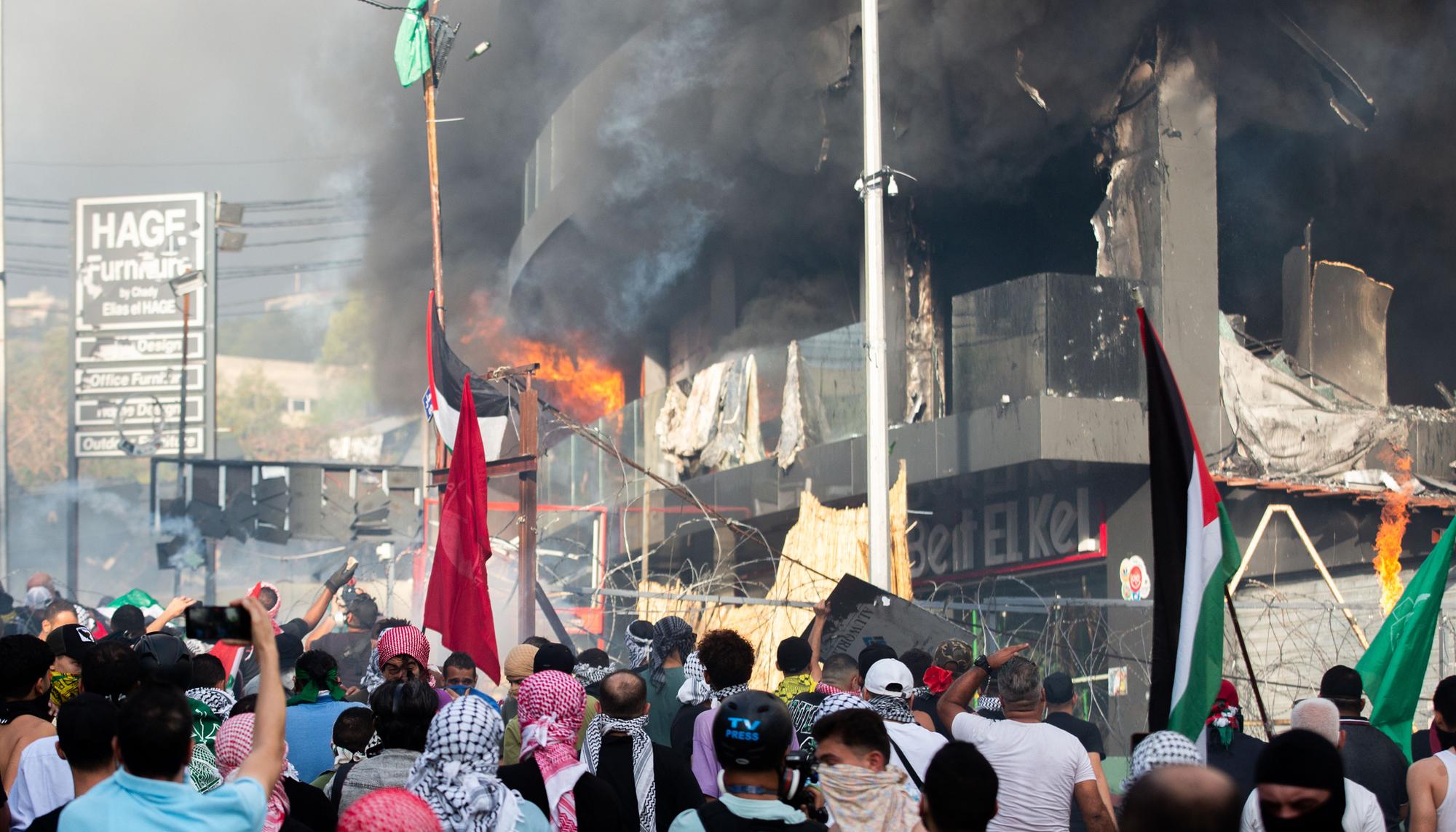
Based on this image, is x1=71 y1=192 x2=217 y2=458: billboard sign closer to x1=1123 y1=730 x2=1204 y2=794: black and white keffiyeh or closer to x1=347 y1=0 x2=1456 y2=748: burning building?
x1=347 y1=0 x2=1456 y2=748: burning building

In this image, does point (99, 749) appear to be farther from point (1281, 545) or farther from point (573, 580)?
point (573, 580)

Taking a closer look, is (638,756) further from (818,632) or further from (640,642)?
(818,632)

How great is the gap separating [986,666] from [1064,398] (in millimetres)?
11511

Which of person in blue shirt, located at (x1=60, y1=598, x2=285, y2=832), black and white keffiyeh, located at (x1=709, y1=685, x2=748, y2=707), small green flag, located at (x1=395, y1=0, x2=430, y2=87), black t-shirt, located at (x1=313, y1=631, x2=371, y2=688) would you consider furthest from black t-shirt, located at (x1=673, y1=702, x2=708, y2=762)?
small green flag, located at (x1=395, y1=0, x2=430, y2=87)

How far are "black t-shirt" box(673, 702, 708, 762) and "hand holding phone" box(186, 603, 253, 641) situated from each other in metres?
3.02

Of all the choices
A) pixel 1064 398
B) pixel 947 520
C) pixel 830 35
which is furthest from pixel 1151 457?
pixel 830 35

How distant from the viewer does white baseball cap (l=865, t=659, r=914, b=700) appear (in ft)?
18.5

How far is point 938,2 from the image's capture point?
19266 millimetres

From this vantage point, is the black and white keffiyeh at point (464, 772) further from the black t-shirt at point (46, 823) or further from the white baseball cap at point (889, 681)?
the white baseball cap at point (889, 681)

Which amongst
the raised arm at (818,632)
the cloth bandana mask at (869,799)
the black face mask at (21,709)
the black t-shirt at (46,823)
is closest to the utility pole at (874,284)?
the raised arm at (818,632)

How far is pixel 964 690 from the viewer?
554 centimetres

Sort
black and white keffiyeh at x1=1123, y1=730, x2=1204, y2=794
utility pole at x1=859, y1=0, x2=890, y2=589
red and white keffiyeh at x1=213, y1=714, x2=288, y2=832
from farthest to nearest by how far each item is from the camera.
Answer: utility pole at x1=859, y1=0, x2=890, y2=589
red and white keffiyeh at x1=213, y1=714, x2=288, y2=832
black and white keffiyeh at x1=1123, y1=730, x2=1204, y2=794

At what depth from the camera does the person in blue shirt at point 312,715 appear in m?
5.71

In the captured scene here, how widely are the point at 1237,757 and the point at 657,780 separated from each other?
2.10m
